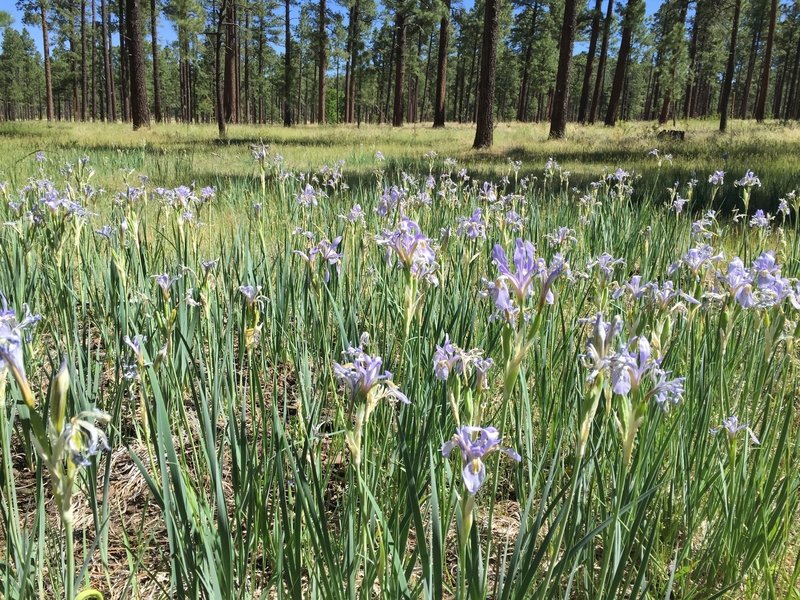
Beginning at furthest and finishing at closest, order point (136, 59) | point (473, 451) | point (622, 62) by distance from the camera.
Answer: point (622, 62) < point (136, 59) < point (473, 451)

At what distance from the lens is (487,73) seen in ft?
36.8

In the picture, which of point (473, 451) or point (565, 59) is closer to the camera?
point (473, 451)

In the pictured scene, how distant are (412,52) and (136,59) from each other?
26013 mm

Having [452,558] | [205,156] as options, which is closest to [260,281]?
[452,558]

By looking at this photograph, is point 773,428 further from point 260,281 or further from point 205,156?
point 205,156

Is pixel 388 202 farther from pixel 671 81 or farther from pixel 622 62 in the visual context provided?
pixel 671 81

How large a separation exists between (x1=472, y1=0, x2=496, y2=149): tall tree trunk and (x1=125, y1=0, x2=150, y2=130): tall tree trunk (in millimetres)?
7549

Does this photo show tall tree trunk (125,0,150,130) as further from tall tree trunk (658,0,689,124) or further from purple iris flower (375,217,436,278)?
tall tree trunk (658,0,689,124)

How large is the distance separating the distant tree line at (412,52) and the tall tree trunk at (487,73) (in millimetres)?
27

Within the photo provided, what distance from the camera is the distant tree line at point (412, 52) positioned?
15938 millimetres

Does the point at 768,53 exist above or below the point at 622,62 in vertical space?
above

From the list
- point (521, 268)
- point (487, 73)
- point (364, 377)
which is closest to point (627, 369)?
point (521, 268)

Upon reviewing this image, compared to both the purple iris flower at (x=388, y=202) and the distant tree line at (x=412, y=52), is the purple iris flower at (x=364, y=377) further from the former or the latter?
the distant tree line at (x=412, y=52)

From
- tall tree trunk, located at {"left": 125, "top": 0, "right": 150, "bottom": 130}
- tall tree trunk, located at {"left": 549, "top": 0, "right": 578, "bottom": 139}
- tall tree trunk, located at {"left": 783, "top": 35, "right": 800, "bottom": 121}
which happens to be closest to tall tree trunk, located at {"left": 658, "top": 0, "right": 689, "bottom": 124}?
tall tree trunk, located at {"left": 783, "top": 35, "right": 800, "bottom": 121}
